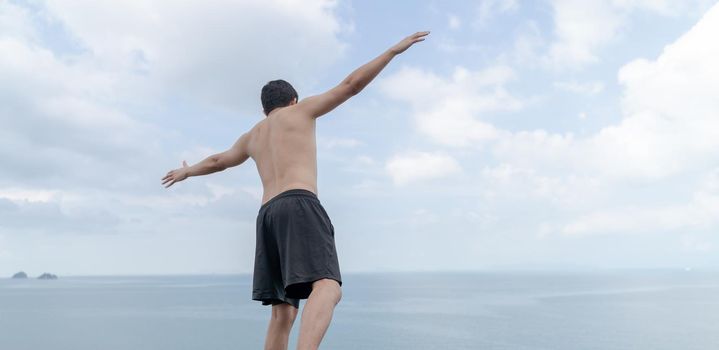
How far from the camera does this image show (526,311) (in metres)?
108

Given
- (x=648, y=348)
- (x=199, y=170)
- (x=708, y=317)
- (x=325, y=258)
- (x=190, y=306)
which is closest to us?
(x=325, y=258)

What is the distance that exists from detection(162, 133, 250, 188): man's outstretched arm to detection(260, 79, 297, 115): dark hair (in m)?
0.32

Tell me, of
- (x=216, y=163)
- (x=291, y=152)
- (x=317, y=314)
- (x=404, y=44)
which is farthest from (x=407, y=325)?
(x=404, y=44)

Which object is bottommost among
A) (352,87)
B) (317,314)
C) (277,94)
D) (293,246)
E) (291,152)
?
(317,314)

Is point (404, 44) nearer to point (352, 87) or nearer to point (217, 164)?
point (352, 87)

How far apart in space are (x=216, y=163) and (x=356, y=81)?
157 centimetres

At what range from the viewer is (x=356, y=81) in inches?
160

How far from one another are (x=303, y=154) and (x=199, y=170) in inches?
47.8

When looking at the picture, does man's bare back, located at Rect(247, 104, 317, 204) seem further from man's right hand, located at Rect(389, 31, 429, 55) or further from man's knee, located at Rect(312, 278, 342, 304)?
man's right hand, located at Rect(389, 31, 429, 55)

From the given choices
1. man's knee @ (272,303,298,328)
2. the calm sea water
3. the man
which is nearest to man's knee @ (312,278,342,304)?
the man

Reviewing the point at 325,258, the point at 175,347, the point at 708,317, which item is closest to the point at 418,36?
the point at 325,258

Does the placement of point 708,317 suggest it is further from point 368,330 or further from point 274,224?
point 274,224

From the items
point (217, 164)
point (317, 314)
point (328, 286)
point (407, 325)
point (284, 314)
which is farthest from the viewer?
point (407, 325)

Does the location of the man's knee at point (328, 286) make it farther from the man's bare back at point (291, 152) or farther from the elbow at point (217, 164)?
the elbow at point (217, 164)
